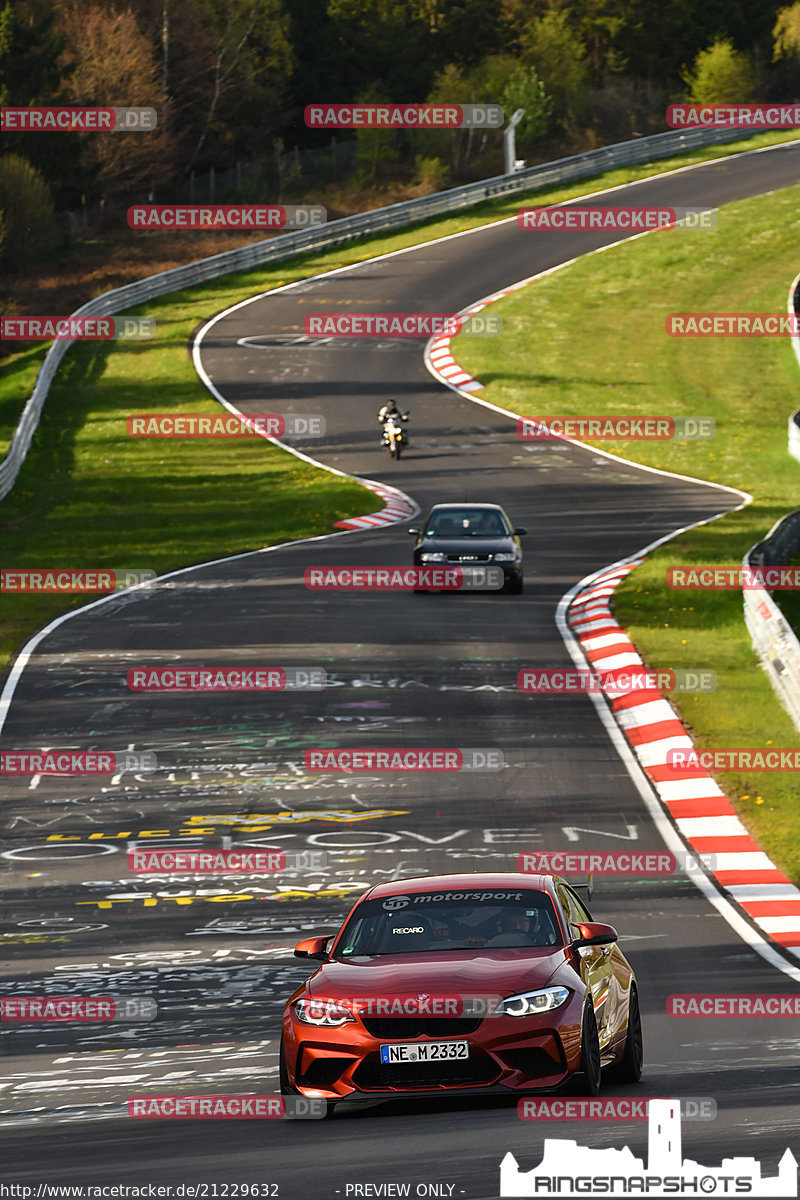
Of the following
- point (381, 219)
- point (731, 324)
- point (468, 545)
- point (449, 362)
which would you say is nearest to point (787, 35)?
point (381, 219)

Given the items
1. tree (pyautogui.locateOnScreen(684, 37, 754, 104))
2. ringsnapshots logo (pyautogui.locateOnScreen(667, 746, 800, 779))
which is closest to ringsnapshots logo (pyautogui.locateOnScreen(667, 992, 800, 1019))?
ringsnapshots logo (pyautogui.locateOnScreen(667, 746, 800, 779))

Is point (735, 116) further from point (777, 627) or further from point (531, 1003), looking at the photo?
point (531, 1003)

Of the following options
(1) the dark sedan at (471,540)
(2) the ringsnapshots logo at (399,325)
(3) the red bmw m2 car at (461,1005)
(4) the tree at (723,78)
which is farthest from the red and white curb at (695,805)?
(4) the tree at (723,78)

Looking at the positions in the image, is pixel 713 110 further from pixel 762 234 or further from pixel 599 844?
pixel 599 844

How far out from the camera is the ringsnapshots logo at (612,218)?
219 feet

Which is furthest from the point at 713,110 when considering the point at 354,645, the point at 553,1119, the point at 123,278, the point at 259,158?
the point at 553,1119

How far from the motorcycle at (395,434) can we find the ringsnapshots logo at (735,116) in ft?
143

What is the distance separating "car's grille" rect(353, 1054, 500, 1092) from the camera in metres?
8.76

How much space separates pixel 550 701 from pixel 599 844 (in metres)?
5.72

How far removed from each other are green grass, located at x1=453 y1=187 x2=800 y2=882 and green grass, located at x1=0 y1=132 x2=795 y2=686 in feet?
28.0

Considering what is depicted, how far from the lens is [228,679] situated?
22844 millimetres

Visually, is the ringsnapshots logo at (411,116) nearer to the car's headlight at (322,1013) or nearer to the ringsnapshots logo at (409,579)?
the ringsnapshots logo at (409,579)

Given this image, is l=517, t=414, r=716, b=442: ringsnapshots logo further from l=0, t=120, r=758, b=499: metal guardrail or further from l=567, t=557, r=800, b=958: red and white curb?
l=567, t=557, r=800, b=958: red and white curb

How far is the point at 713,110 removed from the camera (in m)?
87.1
